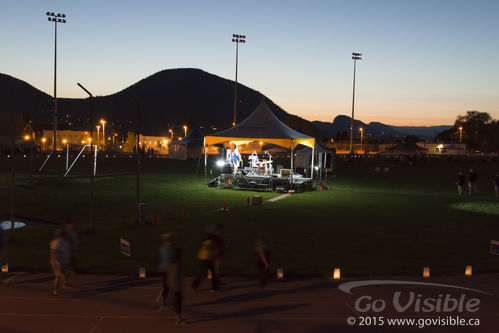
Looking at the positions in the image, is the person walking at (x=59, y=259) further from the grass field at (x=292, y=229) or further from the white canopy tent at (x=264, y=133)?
the white canopy tent at (x=264, y=133)

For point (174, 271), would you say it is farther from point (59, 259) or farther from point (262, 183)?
point (262, 183)

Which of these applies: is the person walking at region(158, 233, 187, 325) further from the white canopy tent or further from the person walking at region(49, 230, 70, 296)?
the white canopy tent

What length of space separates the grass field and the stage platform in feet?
5.25

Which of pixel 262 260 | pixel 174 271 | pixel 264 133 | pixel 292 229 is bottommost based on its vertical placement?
pixel 292 229

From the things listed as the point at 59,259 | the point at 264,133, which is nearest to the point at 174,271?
the point at 59,259

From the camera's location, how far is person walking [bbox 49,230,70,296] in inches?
323

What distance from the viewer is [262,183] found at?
98.1 ft

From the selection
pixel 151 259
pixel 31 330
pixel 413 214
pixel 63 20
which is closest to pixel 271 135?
pixel 413 214

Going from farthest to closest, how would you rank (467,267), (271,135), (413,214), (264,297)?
1. (271,135)
2. (413,214)
3. (467,267)
4. (264,297)

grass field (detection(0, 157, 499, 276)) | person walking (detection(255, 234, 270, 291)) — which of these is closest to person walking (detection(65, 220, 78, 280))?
grass field (detection(0, 157, 499, 276))

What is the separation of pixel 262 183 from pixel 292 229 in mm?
14411

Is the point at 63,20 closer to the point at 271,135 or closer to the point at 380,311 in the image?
the point at 271,135

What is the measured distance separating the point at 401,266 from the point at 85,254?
7941mm

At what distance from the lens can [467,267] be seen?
1020cm
